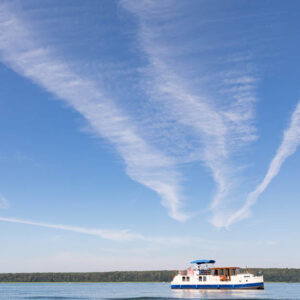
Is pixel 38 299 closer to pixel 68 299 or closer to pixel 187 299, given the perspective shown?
pixel 68 299

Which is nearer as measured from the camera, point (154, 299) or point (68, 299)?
point (154, 299)

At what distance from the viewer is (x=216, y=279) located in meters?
130

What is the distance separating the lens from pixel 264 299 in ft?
344

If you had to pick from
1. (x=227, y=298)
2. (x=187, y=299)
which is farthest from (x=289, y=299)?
(x=187, y=299)

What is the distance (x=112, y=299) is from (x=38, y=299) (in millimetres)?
27987

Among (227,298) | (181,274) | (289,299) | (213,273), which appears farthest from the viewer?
(181,274)

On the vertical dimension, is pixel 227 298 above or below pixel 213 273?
below

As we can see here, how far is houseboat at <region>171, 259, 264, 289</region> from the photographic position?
12644cm

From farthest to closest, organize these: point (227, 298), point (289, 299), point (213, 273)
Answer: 1. point (213, 273)
2. point (289, 299)
3. point (227, 298)

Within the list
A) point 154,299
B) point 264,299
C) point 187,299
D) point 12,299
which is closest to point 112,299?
point 154,299

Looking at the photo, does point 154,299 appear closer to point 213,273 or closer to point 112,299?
point 112,299

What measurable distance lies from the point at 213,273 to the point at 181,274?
534 inches

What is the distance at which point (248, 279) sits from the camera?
12681 cm

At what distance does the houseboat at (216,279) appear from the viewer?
4978 inches
